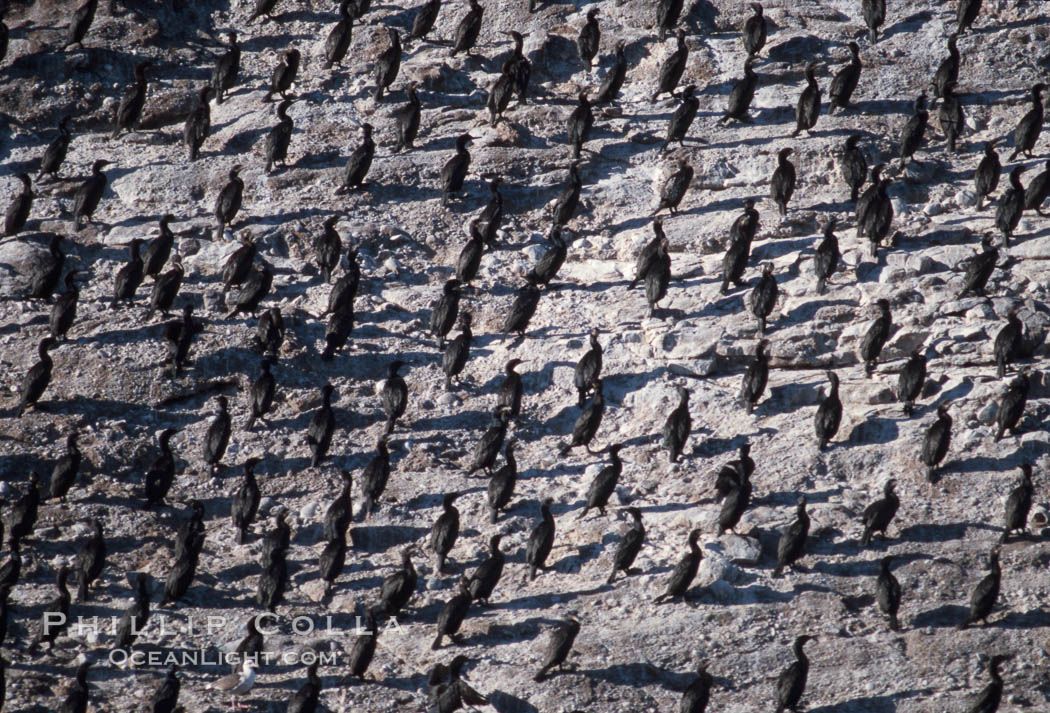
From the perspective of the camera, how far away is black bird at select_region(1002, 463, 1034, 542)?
1877 cm

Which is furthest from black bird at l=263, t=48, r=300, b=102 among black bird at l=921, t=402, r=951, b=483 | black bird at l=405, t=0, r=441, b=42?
black bird at l=921, t=402, r=951, b=483

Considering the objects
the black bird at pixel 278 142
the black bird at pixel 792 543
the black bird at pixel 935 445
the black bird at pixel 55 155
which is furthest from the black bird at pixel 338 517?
the black bird at pixel 55 155

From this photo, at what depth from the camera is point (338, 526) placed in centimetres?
1916

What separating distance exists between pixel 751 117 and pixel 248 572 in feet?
41.1

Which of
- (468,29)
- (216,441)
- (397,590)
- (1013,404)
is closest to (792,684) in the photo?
(397,590)

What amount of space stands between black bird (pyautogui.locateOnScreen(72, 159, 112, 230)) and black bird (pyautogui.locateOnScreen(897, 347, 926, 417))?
13135 millimetres

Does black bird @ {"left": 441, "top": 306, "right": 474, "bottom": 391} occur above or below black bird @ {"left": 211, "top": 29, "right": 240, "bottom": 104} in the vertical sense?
below

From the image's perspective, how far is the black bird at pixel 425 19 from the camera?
27734 mm

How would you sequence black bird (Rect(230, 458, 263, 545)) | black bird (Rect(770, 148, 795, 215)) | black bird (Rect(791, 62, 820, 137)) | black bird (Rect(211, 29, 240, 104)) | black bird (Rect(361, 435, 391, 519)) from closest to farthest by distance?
1. black bird (Rect(230, 458, 263, 545))
2. black bird (Rect(361, 435, 391, 519))
3. black bird (Rect(770, 148, 795, 215))
4. black bird (Rect(791, 62, 820, 137))
5. black bird (Rect(211, 29, 240, 104))

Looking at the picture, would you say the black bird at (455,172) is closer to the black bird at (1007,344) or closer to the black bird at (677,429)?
the black bird at (677,429)

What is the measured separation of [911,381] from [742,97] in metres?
7.26

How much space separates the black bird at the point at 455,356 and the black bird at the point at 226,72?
8299 millimetres

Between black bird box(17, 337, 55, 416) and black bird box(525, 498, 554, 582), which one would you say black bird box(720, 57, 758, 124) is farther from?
black bird box(17, 337, 55, 416)

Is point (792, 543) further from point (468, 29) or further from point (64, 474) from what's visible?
point (468, 29)
